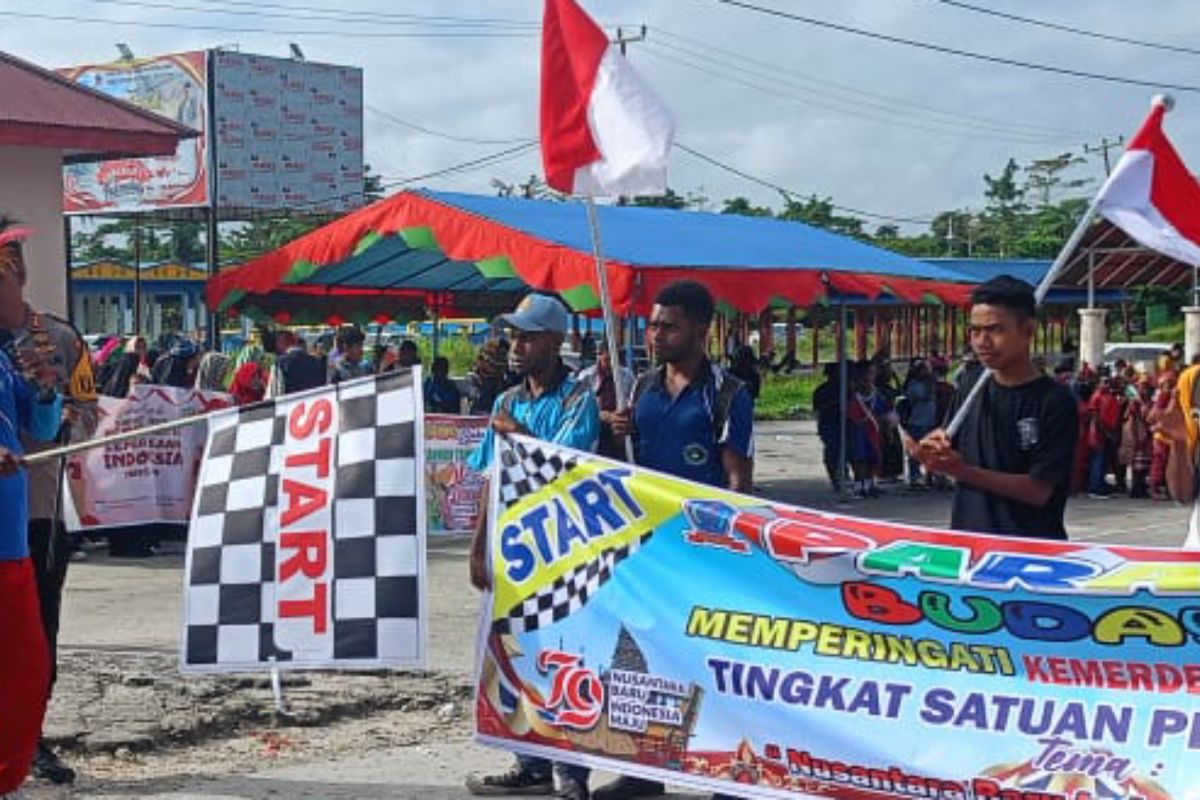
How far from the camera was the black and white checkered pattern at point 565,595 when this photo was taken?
572 centimetres

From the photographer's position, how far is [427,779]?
661cm

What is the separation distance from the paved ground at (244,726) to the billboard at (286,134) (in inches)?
1060

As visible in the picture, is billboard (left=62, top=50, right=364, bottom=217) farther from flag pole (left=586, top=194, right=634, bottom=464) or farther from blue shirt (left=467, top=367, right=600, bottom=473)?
blue shirt (left=467, top=367, right=600, bottom=473)

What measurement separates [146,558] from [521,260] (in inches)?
188

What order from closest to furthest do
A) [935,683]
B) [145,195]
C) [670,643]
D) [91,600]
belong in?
[935,683] → [670,643] → [91,600] → [145,195]

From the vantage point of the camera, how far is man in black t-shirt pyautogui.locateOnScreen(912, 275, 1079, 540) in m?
5.26

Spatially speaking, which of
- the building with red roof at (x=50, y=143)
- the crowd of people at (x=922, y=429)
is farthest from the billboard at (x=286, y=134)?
the building with red roof at (x=50, y=143)

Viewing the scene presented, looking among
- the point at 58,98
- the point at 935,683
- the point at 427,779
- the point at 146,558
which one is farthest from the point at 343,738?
the point at 58,98

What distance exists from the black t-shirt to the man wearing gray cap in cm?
142

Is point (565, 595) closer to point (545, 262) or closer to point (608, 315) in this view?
point (608, 315)

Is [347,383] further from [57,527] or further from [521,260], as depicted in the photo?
[521,260]

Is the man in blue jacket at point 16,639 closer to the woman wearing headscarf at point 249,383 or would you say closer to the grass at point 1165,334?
the woman wearing headscarf at point 249,383

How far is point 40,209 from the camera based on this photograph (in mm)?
14773

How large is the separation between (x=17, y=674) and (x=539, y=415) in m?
2.02
